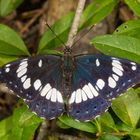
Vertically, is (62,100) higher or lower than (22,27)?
lower

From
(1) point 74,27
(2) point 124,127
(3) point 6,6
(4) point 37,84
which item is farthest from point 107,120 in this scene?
(3) point 6,6

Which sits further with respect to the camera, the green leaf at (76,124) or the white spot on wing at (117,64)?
the green leaf at (76,124)

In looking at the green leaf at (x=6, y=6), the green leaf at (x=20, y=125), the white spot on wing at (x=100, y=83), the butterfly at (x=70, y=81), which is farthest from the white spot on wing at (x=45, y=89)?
the green leaf at (x=6, y=6)

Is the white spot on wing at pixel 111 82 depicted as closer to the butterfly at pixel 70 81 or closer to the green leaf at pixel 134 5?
the butterfly at pixel 70 81

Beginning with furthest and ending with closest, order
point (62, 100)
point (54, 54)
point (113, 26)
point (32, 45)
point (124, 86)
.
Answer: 1. point (32, 45)
2. point (113, 26)
3. point (54, 54)
4. point (62, 100)
5. point (124, 86)

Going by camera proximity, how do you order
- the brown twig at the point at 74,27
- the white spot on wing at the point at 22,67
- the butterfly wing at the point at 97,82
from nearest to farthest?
the butterfly wing at the point at 97,82 → the white spot on wing at the point at 22,67 → the brown twig at the point at 74,27

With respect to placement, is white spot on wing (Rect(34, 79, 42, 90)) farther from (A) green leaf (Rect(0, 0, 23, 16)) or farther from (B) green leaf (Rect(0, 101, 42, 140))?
(A) green leaf (Rect(0, 0, 23, 16))

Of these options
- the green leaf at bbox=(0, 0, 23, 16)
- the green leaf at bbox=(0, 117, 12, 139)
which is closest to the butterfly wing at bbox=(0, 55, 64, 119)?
the green leaf at bbox=(0, 117, 12, 139)

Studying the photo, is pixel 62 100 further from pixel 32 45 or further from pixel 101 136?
pixel 32 45

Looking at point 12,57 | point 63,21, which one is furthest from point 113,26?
point 12,57
